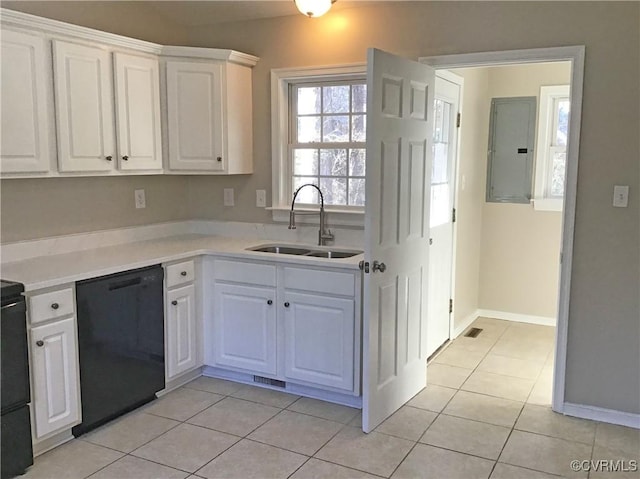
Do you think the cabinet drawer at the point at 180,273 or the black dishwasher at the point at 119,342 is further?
the cabinet drawer at the point at 180,273

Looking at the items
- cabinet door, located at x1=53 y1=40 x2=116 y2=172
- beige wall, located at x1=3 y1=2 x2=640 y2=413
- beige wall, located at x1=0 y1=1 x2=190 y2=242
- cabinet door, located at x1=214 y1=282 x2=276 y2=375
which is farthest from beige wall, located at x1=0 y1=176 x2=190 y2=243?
cabinet door, located at x1=214 y1=282 x2=276 y2=375

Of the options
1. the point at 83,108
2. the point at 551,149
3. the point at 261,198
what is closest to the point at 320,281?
the point at 261,198

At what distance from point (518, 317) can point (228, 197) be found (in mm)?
2790

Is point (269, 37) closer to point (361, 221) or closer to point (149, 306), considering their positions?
point (361, 221)

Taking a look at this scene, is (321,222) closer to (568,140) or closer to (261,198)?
(261,198)

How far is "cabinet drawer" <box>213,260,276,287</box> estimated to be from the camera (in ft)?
11.3

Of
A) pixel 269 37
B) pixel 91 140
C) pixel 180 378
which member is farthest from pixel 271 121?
pixel 180 378

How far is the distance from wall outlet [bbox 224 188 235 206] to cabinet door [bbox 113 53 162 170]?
23.6 inches

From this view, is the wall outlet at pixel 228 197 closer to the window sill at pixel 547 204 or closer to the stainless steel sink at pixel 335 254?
the stainless steel sink at pixel 335 254

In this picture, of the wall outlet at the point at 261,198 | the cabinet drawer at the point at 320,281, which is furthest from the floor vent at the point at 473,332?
the wall outlet at the point at 261,198

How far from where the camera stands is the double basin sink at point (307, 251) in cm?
368

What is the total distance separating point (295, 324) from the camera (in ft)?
11.1

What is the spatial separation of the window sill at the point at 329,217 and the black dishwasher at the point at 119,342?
3.34ft

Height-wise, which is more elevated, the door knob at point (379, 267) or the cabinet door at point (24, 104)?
the cabinet door at point (24, 104)
